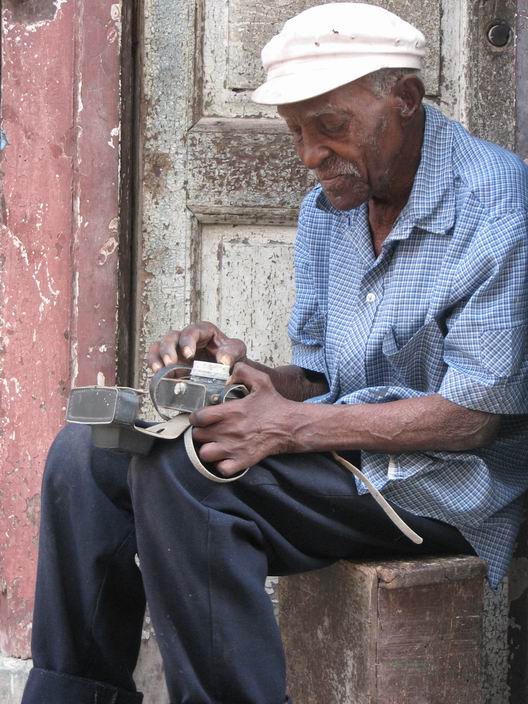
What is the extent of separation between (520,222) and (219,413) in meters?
0.63

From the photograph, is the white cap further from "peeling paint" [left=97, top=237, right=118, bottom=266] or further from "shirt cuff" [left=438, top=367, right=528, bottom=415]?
"peeling paint" [left=97, top=237, right=118, bottom=266]

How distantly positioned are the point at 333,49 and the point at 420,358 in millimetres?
584

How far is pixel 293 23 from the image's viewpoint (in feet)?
6.73

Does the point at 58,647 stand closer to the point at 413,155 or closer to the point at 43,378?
the point at 43,378

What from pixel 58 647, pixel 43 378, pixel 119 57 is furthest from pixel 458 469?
pixel 119 57

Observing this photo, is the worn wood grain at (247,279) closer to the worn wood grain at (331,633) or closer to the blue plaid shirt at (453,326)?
the blue plaid shirt at (453,326)

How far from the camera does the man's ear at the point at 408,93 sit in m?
2.07

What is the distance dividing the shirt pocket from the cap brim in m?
0.46

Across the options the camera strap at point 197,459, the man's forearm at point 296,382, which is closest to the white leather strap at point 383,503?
the camera strap at point 197,459

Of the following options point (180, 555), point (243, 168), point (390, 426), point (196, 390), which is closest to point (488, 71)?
point (243, 168)

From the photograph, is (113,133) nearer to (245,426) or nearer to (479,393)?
(245,426)

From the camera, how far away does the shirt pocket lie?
2.04 metres

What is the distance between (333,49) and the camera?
2.00 metres

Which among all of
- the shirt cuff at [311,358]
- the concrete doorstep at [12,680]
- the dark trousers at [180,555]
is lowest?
the concrete doorstep at [12,680]
